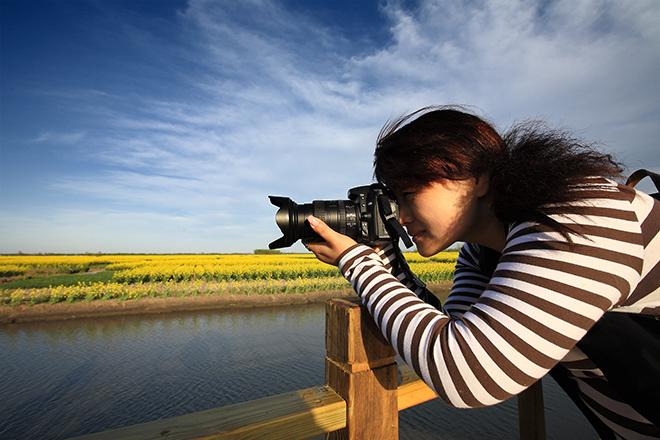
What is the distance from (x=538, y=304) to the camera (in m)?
0.47

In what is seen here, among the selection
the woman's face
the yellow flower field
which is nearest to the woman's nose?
the woman's face

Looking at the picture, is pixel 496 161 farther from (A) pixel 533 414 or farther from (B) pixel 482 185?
(A) pixel 533 414

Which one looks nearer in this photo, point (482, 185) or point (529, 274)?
point (529, 274)

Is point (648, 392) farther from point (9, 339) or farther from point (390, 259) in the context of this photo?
point (9, 339)

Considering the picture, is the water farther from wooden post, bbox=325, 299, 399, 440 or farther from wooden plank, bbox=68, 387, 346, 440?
wooden plank, bbox=68, 387, 346, 440

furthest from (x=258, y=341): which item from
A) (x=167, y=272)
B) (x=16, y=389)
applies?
(x=167, y=272)

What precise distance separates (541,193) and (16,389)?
568 centimetres

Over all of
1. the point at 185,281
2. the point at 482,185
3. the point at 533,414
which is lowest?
the point at 185,281

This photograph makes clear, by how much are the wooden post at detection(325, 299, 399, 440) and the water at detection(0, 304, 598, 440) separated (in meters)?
2.86

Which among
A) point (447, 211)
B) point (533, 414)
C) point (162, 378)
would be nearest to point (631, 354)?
point (447, 211)

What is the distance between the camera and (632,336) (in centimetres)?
52

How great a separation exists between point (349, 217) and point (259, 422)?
54 centimetres

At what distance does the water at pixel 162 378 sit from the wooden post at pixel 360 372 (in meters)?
2.86

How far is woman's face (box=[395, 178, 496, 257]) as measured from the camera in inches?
28.4
